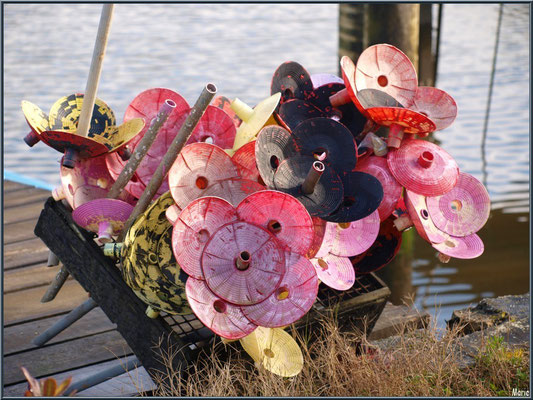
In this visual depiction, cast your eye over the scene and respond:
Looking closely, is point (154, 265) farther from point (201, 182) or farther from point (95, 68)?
point (95, 68)

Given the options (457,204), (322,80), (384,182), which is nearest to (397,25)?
(322,80)

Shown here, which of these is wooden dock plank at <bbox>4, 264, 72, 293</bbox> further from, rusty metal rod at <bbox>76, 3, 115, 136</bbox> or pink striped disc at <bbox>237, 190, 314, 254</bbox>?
pink striped disc at <bbox>237, 190, 314, 254</bbox>

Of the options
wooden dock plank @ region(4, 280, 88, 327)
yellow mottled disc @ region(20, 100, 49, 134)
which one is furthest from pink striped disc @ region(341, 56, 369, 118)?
wooden dock plank @ region(4, 280, 88, 327)

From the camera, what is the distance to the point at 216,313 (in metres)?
1.73

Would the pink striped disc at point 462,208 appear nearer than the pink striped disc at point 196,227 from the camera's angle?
No

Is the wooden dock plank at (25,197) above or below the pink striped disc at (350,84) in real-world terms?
below

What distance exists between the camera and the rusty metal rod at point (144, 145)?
1.95 meters

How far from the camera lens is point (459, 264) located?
4.57m

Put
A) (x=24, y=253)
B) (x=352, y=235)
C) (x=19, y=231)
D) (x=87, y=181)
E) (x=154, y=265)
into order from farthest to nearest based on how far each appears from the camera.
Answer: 1. (x=19, y=231)
2. (x=24, y=253)
3. (x=87, y=181)
4. (x=352, y=235)
5. (x=154, y=265)

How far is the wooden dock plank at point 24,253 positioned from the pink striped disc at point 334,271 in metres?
1.82

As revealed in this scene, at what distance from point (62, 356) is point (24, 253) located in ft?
3.35

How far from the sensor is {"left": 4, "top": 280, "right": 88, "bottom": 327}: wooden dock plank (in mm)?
2840

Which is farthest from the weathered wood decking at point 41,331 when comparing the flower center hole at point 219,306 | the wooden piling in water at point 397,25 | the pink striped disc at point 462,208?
the wooden piling in water at point 397,25

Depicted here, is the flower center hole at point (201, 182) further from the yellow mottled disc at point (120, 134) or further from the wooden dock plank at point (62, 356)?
the wooden dock plank at point (62, 356)
